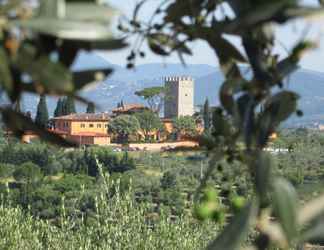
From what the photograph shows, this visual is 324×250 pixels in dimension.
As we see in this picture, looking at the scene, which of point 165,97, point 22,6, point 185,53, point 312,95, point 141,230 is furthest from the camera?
point 312,95

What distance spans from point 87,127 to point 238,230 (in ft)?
135

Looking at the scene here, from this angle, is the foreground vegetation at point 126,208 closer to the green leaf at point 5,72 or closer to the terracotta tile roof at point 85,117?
the green leaf at point 5,72

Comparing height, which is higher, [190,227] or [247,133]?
[247,133]

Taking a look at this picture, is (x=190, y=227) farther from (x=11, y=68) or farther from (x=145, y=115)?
(x=145, y=115)

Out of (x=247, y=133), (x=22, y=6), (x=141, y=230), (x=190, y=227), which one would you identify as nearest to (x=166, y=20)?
(x=247, y=133)

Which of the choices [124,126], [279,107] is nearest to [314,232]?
[279,107]

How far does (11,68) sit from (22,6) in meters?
0.04

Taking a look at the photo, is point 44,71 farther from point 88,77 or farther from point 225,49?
point 225,49

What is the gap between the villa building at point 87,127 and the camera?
1473 inches

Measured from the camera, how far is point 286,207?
0.54m

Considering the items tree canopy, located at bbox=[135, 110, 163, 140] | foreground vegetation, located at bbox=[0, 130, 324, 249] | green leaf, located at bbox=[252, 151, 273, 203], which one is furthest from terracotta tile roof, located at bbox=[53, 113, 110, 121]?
green leaf, located at bbox=[252, 151, 273, 203]

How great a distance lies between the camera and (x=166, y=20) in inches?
30.3

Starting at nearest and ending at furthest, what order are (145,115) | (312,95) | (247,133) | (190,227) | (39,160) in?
(247,133) < (190,227) < (39,160) < (145,115) < (312,95)

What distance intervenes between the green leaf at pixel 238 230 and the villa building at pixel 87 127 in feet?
117
